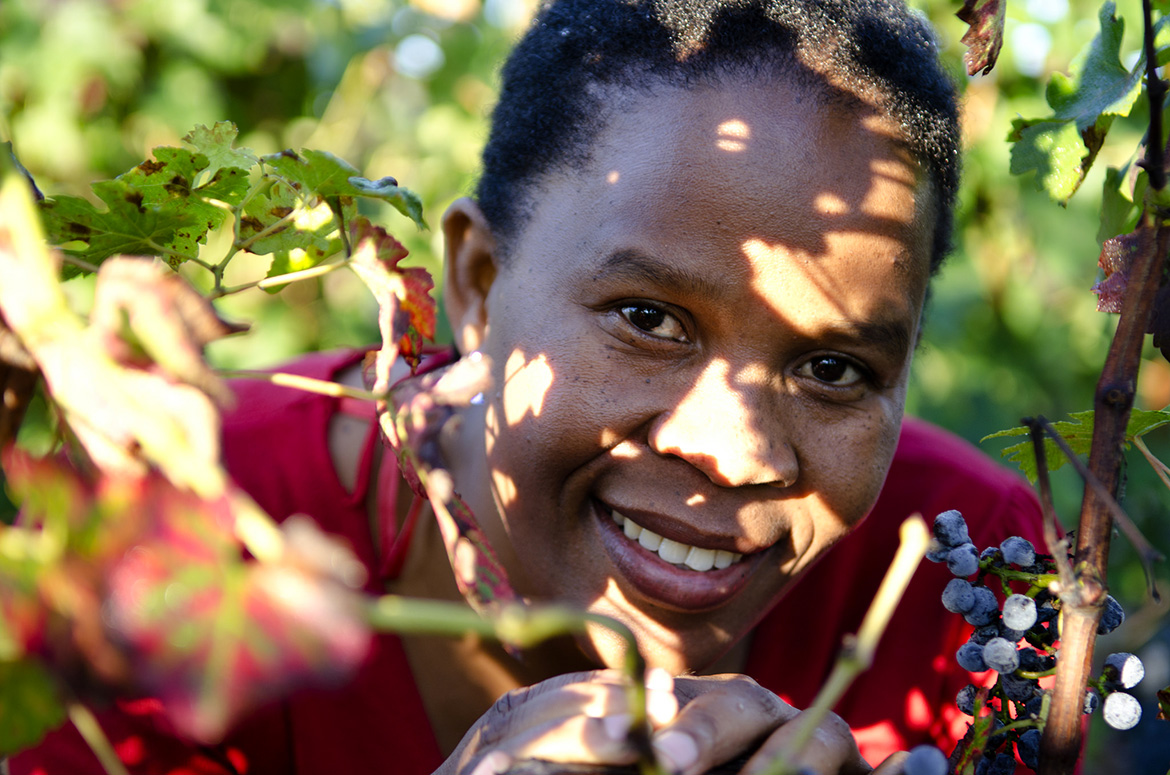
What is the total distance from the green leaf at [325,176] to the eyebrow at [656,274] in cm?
37

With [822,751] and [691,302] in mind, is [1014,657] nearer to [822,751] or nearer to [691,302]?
[822,751]

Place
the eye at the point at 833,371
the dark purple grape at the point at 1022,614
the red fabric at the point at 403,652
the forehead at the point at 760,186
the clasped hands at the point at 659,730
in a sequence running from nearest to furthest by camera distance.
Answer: the clasped hands at the point at 659,730 < the dark purple grape at the point at 1022,614 < the forehead at the point at 760,186 < the eye at the point at 833,371 < the red fabric at the point at 403,652

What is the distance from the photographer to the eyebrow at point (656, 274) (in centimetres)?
99

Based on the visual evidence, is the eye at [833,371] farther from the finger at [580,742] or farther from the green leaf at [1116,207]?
the finger at [580,742]

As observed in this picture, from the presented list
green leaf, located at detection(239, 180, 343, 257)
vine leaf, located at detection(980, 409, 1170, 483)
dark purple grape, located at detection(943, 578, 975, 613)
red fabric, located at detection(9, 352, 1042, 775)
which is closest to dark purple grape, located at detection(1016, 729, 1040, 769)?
dark purple grape, located at detection(943, 578, 975, 613)

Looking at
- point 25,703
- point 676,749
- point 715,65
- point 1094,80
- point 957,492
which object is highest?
point 1094,80

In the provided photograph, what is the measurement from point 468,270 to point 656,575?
50 cm

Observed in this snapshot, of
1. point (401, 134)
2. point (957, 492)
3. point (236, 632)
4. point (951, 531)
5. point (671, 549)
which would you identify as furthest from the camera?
point (401, 134)

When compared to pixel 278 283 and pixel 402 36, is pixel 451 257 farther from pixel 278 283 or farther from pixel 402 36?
pixel 402 36

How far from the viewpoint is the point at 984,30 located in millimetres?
768

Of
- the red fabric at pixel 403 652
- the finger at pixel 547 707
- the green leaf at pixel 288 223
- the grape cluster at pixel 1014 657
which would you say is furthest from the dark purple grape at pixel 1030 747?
the red fabric at pixel 403 652

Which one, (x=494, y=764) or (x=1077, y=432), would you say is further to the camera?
(x=1077, y=432)

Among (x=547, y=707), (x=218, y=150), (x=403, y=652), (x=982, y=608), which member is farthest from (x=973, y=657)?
(x=403, y=652)

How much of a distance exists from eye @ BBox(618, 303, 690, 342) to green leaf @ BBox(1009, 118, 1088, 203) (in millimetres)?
367
